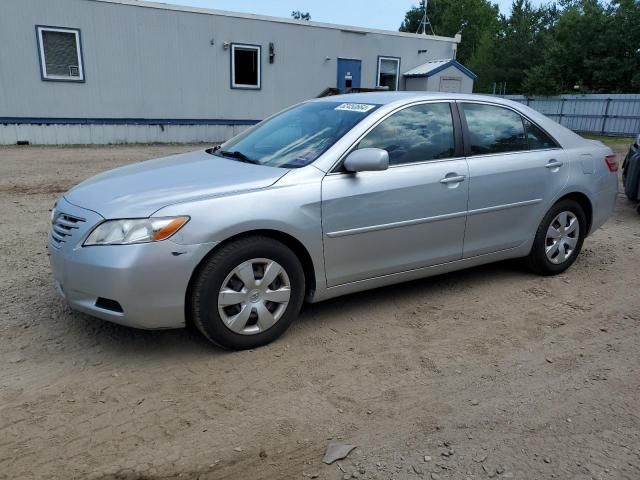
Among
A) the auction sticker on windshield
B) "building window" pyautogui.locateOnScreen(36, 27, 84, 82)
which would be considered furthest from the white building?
the auction sticker on windshield

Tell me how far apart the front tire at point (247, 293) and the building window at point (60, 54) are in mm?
13604

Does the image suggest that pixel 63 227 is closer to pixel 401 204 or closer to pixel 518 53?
pixel 401 204

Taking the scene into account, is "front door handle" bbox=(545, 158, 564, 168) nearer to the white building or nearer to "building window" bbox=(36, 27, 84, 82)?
the white building

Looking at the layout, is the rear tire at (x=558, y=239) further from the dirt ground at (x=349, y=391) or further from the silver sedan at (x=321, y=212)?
the dirt ground at (x=349, y=391)

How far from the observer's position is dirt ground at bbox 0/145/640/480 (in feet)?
8.29

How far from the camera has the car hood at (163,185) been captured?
322 cm

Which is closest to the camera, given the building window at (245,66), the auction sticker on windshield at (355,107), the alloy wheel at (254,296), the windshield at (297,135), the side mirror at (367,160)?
the alloy wheel at (254,296)

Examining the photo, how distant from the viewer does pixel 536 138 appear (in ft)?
15.7

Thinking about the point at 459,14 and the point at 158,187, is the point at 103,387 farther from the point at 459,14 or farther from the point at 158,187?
the point at 459,14

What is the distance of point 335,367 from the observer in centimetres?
336

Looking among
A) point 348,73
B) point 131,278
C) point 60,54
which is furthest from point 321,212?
point 348,73

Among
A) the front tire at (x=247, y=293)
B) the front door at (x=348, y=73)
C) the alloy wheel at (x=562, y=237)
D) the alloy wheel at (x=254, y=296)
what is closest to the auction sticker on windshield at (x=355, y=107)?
the front tire at (x=247, y=293)

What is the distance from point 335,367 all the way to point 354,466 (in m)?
0.90

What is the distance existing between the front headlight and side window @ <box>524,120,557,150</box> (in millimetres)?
3161
